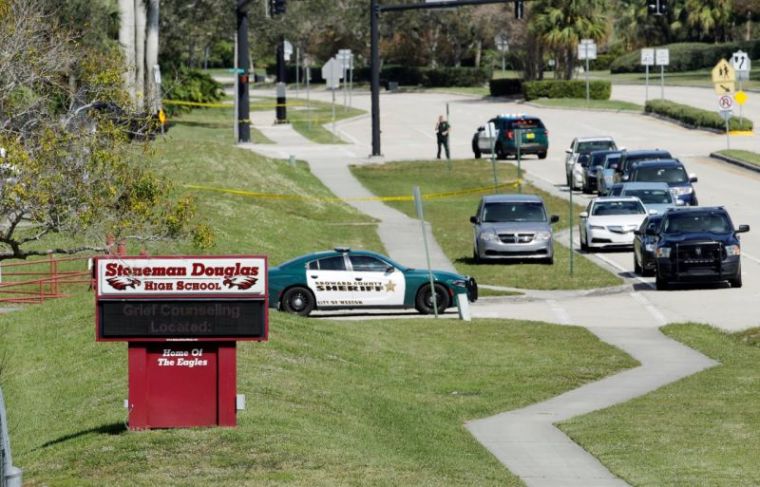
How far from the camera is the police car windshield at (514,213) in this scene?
4044 centimetres

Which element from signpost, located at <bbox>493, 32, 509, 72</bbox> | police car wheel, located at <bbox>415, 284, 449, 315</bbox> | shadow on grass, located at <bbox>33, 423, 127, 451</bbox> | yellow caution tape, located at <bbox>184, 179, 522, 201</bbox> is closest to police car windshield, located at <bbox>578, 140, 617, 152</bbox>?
yellow caution tape, located at <bbox>184, 179, 522, 201</bbox>

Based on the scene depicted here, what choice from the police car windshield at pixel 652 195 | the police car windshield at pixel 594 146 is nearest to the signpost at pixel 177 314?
the police car windshield at pixel 652 195

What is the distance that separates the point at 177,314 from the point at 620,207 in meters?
26.1

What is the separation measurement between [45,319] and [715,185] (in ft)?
99.9

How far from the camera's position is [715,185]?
5562 cm

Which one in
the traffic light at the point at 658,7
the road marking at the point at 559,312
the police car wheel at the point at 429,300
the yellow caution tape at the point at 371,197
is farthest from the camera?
the traffic light at the point at 658,7

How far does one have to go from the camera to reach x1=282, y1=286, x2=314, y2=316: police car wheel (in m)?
32.4

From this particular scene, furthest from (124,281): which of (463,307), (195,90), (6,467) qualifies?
(195,90)

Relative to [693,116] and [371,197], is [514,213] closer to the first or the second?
[371,197]

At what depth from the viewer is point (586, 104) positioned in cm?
9206

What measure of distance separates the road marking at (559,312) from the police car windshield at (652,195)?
10364 millimetres

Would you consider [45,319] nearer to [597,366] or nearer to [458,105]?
[597,366]

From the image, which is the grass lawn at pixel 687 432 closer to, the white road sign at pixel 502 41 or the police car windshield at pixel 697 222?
the police car windshield at pixel 697 222

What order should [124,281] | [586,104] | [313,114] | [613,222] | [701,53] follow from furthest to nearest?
[701,53]
[313,114]
[586,104]
[613,222]
[124,281]
